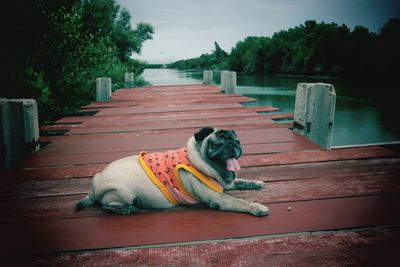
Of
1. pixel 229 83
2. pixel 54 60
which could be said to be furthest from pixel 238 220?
pixel 54 60

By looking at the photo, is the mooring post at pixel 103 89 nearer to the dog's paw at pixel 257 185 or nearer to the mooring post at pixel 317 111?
the mooring post at pixel 317 111

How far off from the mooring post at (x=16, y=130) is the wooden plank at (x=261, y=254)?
6.55 feet

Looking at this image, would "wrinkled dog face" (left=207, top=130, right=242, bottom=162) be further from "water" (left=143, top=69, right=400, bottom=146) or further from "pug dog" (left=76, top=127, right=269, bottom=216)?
"water" (left=143, top=69, right=400, bottom=146)

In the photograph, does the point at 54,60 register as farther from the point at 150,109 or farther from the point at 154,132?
the point at 154,132

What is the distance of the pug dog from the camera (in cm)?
232

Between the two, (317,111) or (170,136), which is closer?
(317,111)

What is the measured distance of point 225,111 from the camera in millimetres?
6938

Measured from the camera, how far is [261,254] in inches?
71.6

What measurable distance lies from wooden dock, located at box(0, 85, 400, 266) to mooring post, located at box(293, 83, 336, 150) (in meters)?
0.38

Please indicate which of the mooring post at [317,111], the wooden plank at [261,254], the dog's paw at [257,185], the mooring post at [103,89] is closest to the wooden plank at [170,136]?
the mooring post at [317,111]

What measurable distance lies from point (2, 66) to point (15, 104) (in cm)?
401

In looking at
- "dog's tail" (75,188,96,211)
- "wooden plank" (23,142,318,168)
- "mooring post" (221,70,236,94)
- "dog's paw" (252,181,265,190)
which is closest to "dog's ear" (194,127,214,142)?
"dog's paw" (252,181,265,190)

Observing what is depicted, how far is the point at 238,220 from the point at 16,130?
2.87 meters

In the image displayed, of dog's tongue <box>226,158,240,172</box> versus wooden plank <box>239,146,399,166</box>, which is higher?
dog's tongue <box>226,158,240,172</box>
